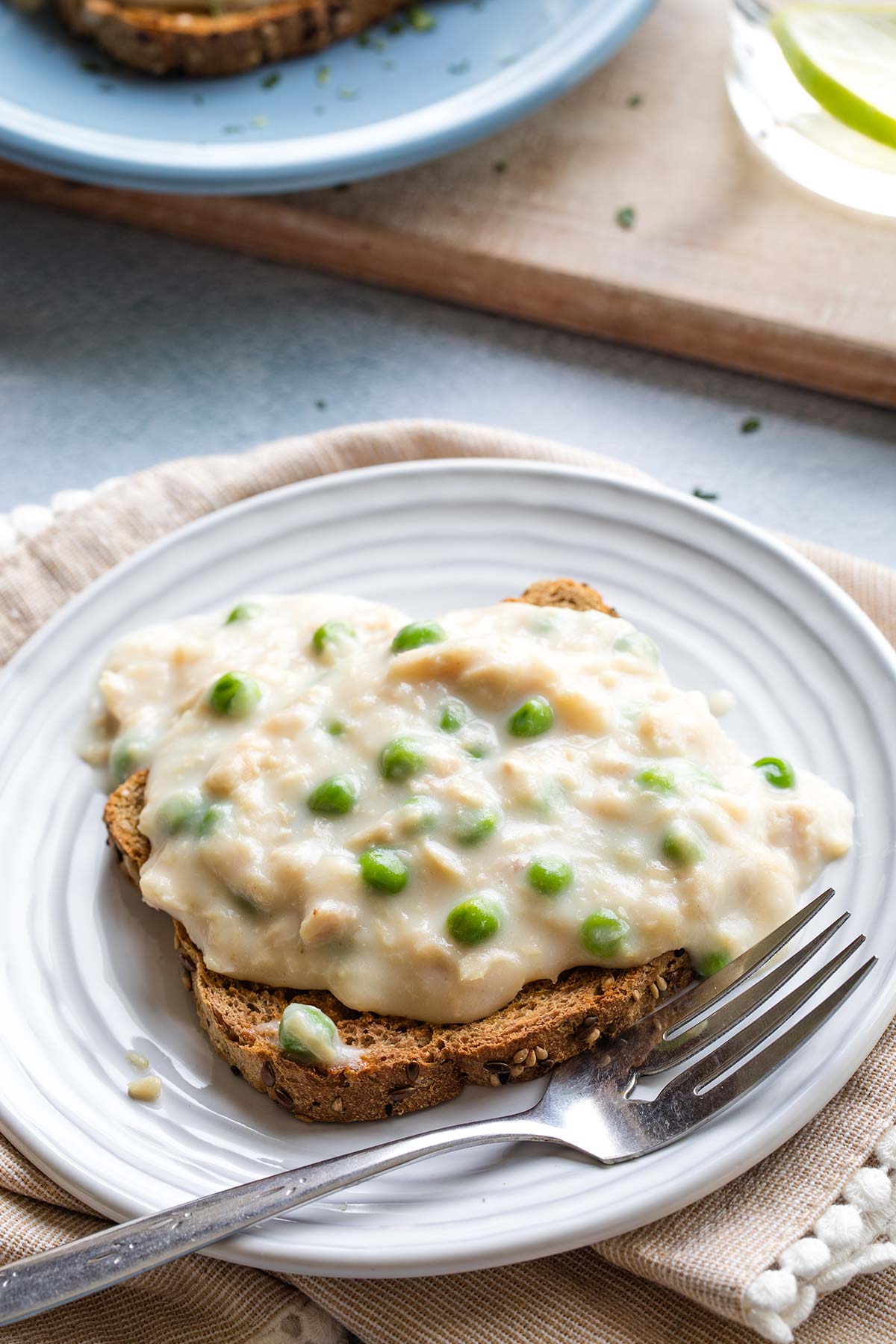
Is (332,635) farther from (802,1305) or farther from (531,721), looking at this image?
(802,1305)

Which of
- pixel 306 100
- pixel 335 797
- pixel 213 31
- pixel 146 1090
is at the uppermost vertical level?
pixel 213 31

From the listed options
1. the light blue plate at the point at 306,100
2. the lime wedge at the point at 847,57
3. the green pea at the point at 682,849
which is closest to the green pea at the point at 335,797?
the green pea at the point at 682,849

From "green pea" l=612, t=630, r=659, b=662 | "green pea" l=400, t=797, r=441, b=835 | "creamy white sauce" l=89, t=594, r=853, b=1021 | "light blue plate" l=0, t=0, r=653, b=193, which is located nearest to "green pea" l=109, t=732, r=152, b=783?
"creamy white sauce" l=89, t=594, r=853, b=1021

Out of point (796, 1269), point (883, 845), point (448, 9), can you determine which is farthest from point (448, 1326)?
point (448, 9)

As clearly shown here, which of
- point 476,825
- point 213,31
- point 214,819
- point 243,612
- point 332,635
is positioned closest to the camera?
point 476,825

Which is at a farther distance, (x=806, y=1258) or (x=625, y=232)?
(x=625, y=232)

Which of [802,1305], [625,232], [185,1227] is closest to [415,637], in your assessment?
[185,1227]

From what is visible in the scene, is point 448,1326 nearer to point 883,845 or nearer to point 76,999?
point 76,999
